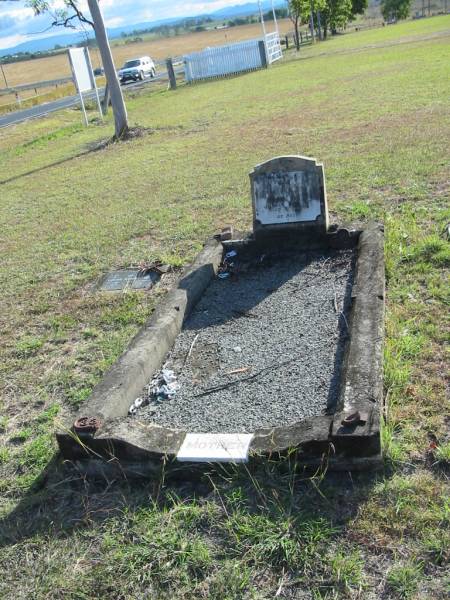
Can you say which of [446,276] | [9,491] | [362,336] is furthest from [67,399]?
[446,276]

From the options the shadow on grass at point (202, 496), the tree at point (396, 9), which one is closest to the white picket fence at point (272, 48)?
the shadow on grass at point (202, 496)

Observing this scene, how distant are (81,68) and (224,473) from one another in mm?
15926

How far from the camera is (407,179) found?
7.12m

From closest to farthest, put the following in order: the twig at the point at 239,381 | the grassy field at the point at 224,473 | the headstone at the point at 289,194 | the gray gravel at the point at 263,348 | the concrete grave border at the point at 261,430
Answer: the grassy field at the point at 224,473 < the concrete grave border at the point at 261,430 < the gray gravel at the point at 263,348 < the twig at the point at 239,381 < the headstone at the point at 289,194

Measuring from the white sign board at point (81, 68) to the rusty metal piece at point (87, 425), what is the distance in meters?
14.8

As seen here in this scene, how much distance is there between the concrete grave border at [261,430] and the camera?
2.72m

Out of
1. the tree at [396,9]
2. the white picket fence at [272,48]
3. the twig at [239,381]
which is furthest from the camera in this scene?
the tree at [396,9]

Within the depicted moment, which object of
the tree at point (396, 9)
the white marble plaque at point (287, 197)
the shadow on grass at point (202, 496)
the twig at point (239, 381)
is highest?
the tree at point (396, 9)

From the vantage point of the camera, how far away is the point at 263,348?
3959 mm

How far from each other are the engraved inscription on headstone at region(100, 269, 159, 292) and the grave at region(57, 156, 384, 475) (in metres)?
0.63

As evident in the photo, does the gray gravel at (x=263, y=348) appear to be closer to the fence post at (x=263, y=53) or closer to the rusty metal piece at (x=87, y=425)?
the rusty metal piece at (x=87, y=425)

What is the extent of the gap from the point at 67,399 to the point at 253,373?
1.23 metres

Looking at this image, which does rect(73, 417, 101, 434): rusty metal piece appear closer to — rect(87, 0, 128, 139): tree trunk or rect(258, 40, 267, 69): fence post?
rect(87, 0, 128, 139): tree trunk

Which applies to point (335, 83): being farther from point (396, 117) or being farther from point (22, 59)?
point (22, 59)
